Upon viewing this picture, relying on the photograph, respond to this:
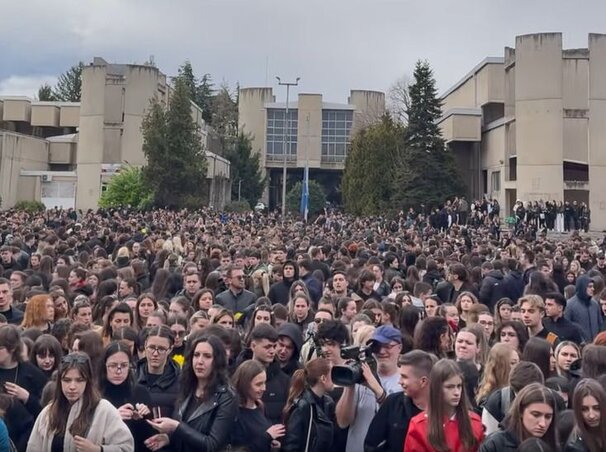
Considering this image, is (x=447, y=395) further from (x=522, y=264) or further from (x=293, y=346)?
(x=522, y=264)

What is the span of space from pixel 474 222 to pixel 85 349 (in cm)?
3222

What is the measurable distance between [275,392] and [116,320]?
2.33 metres

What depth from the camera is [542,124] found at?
45.9 m

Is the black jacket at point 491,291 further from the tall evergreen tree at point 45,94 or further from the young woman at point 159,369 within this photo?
the tall evergreen tree at point 45,94

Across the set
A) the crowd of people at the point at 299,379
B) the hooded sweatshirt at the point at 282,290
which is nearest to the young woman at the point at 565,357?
the crowd of people at the point at 299,379

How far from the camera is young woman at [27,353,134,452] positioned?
4992 millimetres

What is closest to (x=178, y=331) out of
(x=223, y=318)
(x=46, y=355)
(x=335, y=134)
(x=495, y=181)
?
(x=223, y=318)

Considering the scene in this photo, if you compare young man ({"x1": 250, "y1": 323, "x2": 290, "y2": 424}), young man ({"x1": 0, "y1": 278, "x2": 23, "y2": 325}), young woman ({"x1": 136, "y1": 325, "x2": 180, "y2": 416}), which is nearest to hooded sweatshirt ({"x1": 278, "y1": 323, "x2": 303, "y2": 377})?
young man ({"x1": 250, "y1": 323, "x2": 290, "y2": 424})

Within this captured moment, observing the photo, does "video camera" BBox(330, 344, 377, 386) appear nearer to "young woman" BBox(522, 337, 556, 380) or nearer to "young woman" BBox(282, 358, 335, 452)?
"young woman" BBox(282, 358, 335, 452)

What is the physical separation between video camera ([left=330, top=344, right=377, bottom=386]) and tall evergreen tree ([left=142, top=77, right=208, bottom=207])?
4828cm

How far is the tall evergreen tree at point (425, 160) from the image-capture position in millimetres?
47500

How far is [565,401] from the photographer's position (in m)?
5.64

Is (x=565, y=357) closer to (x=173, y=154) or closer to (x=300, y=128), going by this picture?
(x=173, y=154)

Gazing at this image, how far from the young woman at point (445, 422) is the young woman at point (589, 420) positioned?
584 millimetres
